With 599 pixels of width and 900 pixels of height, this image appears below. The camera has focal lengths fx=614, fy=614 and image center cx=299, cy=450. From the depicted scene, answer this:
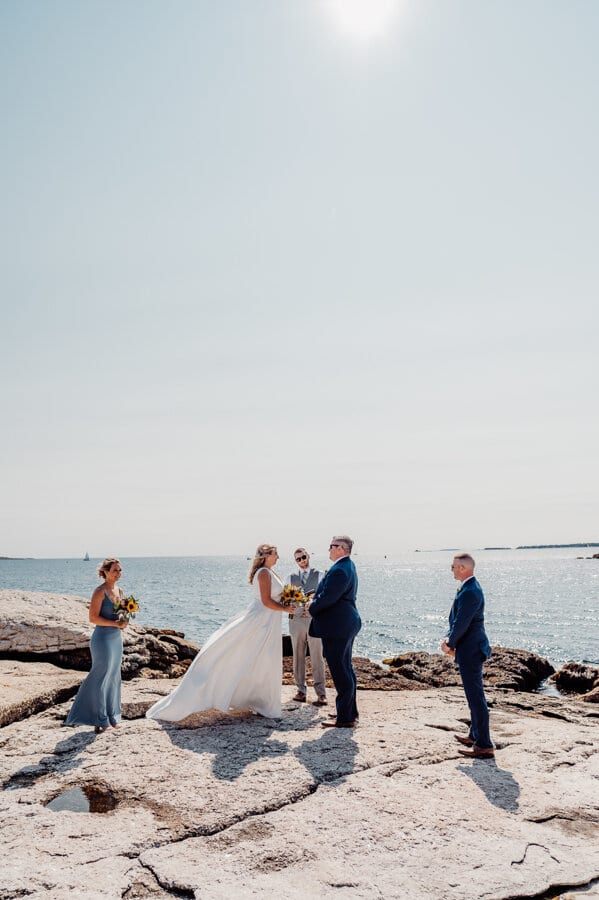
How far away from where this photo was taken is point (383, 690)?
11023 millimetres

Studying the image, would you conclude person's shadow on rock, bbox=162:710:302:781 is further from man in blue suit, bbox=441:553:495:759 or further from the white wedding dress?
man in blue suit, bbox=441:553:495:759

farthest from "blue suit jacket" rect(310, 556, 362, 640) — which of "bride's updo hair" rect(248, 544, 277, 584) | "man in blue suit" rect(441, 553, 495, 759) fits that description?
"man in blue suit" rect(441, 553, 495, 759)

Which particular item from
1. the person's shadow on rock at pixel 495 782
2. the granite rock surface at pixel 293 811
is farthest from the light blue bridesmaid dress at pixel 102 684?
the person's shadow on rock at pixel 495 782

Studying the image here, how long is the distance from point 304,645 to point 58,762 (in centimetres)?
409

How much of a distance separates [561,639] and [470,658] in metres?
37.2

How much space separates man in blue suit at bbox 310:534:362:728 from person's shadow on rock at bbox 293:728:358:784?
35 cm

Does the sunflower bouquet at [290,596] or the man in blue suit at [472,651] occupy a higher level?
the sunflower bouquet at [290,596]

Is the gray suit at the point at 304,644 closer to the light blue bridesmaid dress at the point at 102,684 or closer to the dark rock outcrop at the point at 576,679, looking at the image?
the light blue bridesmaid dress at the point at 102,684

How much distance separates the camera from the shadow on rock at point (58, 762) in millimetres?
5945

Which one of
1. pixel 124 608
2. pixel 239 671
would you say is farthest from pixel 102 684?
pixel 239 671

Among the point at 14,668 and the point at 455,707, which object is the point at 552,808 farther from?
the point at 14,668

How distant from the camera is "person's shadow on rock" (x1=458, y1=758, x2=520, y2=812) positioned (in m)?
5.53

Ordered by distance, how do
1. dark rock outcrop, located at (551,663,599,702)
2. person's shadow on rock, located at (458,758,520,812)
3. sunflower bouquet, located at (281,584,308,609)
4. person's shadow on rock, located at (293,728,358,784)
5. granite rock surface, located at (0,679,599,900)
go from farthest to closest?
dark rock outcrop, located at (551,663,599,702)
sunflower bouquet, located at (281,584,308,609)
person's shadow on rock, located at (293,728,358,784)
person's shadow on rock, located at (458,758,520,812)
granite rock surface, located at (0,679,599,900)

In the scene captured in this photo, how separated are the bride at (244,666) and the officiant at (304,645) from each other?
695mm
